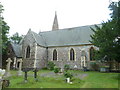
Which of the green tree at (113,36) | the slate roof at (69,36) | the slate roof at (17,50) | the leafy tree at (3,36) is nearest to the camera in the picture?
the green tree at (113,36)

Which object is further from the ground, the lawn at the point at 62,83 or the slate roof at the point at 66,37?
the slate roof at the point at 66,37

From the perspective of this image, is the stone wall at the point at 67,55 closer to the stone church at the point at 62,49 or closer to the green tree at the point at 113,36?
the stone church at the point at 62,49

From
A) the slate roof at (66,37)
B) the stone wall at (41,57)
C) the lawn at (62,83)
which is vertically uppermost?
the slate roof at (66,37)

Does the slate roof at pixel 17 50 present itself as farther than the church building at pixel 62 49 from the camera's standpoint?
Yes

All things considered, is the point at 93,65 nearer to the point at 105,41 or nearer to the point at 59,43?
the point at 59,43

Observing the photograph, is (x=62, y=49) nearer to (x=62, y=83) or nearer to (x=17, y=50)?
(x=17, y=50)

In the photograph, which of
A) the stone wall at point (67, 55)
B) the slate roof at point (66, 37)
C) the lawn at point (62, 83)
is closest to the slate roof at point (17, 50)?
the slate roof at point (66, 37)

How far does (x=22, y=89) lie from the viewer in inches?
298

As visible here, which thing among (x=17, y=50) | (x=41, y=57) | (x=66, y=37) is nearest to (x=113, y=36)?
(x=66, y=37)

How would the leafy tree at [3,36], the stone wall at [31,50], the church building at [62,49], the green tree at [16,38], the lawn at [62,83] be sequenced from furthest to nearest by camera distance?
the green tree at [16,38] → the stone wall at [31,50] → the church building at [62,49] → the leafy tree at [3,36] → the lawn at [62,83]

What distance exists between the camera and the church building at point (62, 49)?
21680 millimetres

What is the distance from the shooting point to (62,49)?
23703mm

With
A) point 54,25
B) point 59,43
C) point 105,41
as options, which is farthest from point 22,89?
point 54,25

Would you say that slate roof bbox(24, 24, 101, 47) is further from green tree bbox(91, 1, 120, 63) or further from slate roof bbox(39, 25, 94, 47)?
green tree bbox(91, 1, 120, 63)
